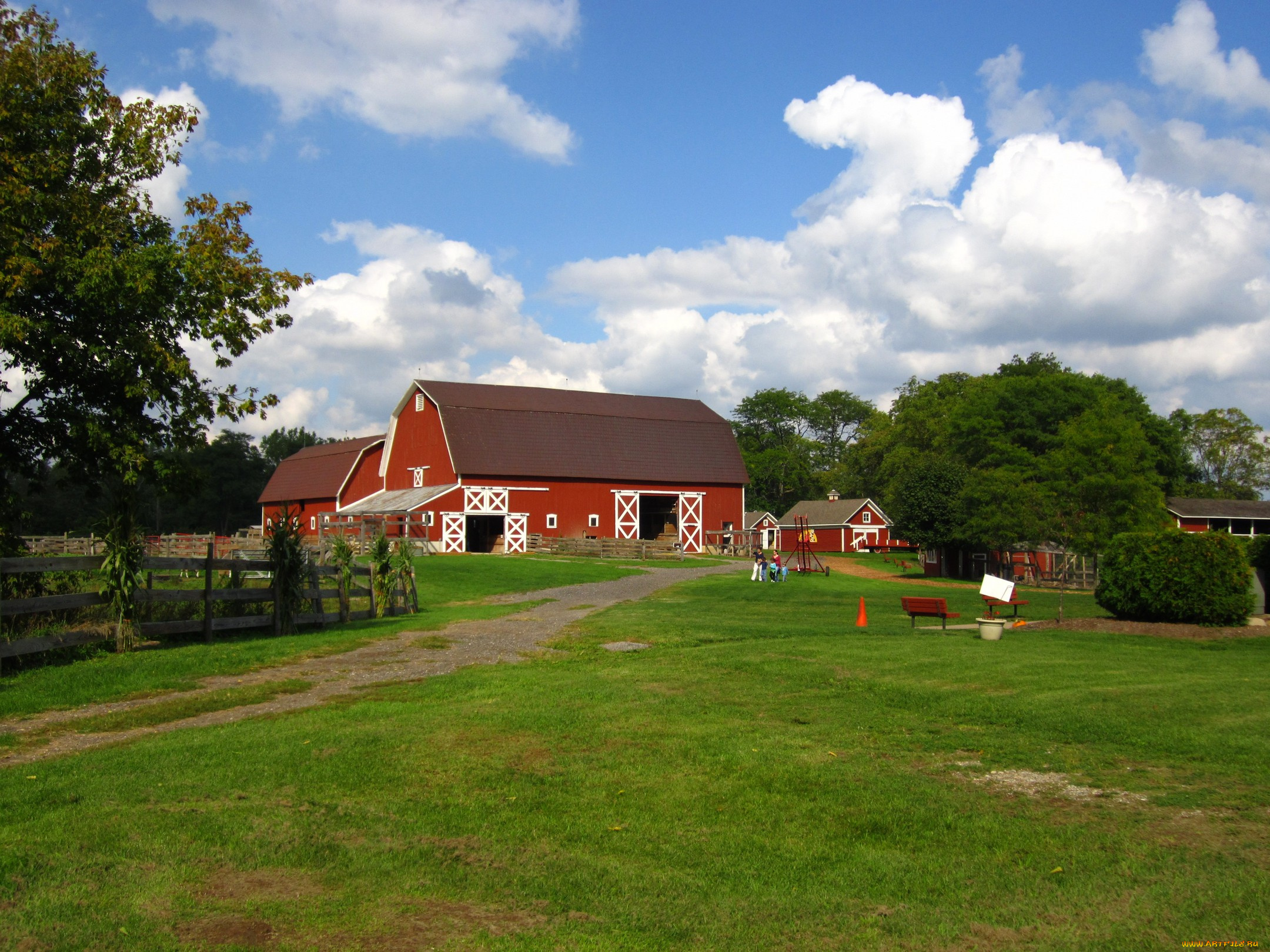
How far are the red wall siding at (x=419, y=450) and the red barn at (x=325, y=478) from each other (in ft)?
8.22

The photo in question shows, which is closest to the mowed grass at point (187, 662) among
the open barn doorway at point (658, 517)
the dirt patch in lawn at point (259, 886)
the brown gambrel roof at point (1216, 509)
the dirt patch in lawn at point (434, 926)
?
the dirt patch in lawn at point (259, 886)

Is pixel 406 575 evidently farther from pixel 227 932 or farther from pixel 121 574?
pixel 227 932

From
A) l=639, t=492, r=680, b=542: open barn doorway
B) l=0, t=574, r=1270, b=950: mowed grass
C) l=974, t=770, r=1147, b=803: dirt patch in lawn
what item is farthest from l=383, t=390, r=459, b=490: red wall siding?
l=974, t=770, r=1147, b=803: dirt patch in lawn

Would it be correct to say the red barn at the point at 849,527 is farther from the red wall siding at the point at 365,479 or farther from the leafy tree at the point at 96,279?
the leafy tree at the point at 96,279

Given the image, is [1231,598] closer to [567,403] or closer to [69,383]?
[69,383]

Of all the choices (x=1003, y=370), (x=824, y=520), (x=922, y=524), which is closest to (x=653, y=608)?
(x=922, y=524)

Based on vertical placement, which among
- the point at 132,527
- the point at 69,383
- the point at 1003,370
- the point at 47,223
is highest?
the point at 1003,370

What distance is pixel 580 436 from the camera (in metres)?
55.8

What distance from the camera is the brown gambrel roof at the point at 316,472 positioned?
2562 inches

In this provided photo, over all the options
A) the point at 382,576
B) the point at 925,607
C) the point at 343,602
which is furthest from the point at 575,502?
the point at 925,607

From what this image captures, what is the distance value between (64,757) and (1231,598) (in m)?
19.2

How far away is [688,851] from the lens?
20.0ft

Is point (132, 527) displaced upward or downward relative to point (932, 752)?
upward

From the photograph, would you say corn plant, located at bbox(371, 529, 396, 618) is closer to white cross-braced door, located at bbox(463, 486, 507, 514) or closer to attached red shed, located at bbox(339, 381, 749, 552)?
attached red shed, located at bbox(339, 381, 749, 552)
